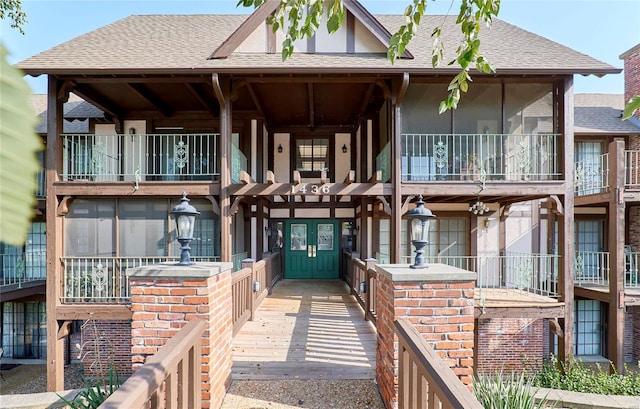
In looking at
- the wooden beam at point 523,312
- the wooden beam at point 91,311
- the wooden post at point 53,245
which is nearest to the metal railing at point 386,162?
the wooden beam at point 523,312

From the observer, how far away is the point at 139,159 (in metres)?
8.06

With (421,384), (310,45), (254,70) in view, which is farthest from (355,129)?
(421,384)

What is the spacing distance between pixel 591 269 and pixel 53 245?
1423cm

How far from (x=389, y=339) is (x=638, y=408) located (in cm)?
420

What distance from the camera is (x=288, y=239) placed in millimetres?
12797

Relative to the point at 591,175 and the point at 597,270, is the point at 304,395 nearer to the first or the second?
the point at 597,270

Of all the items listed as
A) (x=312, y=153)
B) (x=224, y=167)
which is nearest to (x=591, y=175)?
(x=312, y=153)

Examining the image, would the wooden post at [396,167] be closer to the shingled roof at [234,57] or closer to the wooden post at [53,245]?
the shingled roof at [234,57]

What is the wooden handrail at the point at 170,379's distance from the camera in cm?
178

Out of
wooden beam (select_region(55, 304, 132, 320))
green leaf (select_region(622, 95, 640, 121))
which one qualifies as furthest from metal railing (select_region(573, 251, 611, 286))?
wooden beam (select_region(55, 304, 132, 320))

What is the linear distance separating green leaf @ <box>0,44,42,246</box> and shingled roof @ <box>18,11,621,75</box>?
683cm

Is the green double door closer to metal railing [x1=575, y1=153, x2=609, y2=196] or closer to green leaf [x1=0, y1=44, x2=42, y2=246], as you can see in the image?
metal railing [x1=575, y1=153, x2=609, y2=196]

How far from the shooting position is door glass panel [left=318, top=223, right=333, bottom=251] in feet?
42.0

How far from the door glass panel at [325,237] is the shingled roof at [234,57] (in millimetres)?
6796
